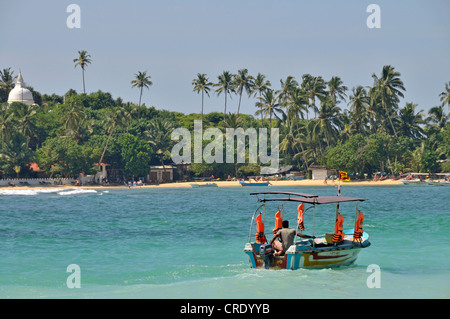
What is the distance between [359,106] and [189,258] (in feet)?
255

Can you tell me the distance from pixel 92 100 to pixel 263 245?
309ft

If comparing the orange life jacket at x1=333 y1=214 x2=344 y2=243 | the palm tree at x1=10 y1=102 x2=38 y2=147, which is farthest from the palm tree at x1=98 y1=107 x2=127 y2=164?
the orange life jacket at x1=333 y1=214 x2=344 y2=243

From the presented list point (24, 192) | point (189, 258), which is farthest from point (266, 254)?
point (24, 192)

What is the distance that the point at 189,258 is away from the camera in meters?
23.8

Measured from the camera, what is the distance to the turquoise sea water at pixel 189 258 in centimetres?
1775

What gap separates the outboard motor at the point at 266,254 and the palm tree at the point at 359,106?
262 feet

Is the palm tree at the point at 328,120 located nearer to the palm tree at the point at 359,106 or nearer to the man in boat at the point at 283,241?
the palm tree at the point at 359,106

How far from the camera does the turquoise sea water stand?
699 inches

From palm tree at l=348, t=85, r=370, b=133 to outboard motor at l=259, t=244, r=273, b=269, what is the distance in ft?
262

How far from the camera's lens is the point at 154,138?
309ft

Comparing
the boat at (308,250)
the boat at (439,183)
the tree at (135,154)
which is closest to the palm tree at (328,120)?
→ the boat at (439,183)

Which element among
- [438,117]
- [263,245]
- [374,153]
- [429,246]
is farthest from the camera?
[438,117]
